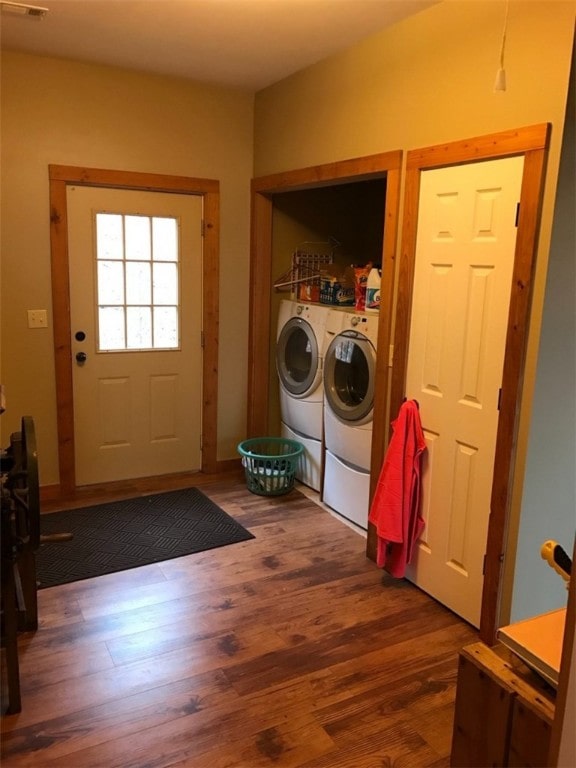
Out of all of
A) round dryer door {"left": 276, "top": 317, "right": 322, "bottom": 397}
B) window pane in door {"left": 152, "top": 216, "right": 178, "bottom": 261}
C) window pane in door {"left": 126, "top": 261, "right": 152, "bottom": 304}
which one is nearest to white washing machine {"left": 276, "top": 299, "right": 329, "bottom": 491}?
round dryer door {"left": 276, "top": 317, "right": 322, "bottom": 397}

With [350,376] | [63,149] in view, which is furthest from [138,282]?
[350,376]

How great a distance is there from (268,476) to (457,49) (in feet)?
8.41

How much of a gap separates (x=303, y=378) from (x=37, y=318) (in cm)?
168

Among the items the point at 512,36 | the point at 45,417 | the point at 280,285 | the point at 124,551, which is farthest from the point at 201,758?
the point at 280,285

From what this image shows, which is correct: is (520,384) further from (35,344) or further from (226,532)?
(35,344)

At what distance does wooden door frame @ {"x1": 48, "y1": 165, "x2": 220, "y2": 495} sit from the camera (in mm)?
3545

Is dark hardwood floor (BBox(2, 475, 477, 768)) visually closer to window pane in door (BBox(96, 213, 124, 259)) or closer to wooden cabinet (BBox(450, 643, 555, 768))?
wooden cabinet (BBox(450, 643, 555, 768))

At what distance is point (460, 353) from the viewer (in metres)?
2.51

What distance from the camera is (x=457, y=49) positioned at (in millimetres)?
2422

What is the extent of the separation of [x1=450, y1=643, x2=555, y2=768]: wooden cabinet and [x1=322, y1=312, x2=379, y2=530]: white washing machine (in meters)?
1.78

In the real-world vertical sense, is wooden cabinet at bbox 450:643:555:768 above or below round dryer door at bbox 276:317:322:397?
below

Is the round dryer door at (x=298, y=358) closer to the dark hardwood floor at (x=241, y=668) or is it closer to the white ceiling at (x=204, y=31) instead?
the dark hardwood floor at (x=241, y=668)

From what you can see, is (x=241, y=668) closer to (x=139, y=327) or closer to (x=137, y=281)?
(x=139, y=327)

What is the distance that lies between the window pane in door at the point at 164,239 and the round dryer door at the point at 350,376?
4.09ft
